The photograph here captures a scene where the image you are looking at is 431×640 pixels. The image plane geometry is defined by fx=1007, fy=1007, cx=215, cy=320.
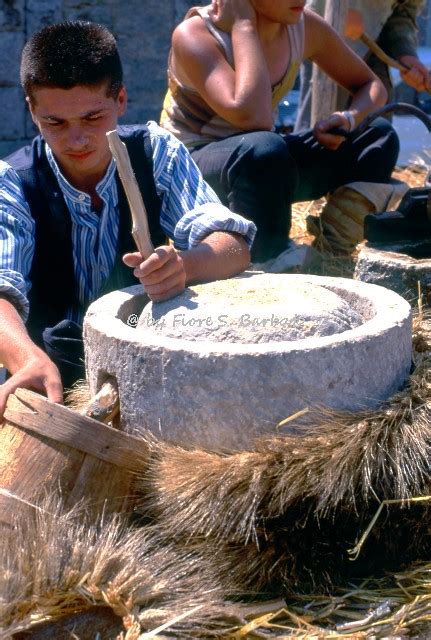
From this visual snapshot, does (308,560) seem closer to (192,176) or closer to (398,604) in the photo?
(398,604)

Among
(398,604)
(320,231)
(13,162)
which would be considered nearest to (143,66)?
(320,231)

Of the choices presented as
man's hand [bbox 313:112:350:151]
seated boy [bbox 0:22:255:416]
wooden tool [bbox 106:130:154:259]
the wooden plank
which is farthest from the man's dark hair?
man's hand [bbox 313:112:350:151]

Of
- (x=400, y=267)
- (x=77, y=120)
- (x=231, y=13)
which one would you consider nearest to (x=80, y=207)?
(x=77, y=120)

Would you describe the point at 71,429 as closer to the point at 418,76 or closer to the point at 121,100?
the point at 121,100

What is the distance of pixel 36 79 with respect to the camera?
281 centimetres

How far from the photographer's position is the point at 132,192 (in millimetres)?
2445

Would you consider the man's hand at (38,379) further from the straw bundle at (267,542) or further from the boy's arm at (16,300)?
the straw bundle at (267,542)

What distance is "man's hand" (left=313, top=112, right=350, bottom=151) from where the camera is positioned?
4.35m

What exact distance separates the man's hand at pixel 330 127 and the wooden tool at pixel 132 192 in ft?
6.73

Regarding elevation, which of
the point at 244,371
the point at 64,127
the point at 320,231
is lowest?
the point at 320,231

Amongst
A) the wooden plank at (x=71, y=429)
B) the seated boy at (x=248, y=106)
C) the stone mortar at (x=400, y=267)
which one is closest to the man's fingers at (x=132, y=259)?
the wooden plank at (x=71, y=429)

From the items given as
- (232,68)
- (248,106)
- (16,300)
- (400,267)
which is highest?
(232,68)

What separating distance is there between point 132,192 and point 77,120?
1.50 ft

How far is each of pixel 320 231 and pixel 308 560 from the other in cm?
266
